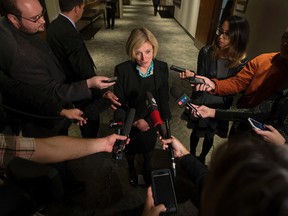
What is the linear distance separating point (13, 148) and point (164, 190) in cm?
64

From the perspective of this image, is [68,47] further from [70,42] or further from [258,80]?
[258,80]

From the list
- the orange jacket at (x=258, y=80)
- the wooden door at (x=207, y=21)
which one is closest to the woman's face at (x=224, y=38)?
the orange jacket at (x=258, y=80)

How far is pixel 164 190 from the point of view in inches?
31.6

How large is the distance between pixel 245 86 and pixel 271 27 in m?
1.83

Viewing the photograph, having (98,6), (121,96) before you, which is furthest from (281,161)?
(98,6)

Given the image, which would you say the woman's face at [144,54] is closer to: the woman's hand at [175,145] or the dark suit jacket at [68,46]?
the dark suit jacket at [68,46]

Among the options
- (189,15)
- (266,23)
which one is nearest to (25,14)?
(266,23)

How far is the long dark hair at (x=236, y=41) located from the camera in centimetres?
162

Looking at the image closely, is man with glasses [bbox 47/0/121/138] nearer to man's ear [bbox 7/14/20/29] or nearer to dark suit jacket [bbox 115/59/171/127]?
dark suit jacket [bbox 115/59/171/127]

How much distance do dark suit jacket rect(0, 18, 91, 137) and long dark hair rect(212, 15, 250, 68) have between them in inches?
46.8

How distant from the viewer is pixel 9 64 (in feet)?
3.76

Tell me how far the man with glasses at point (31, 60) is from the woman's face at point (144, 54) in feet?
0.98

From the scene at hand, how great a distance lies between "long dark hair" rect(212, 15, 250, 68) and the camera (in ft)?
5.31

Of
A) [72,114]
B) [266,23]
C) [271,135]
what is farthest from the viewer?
[266,23]
